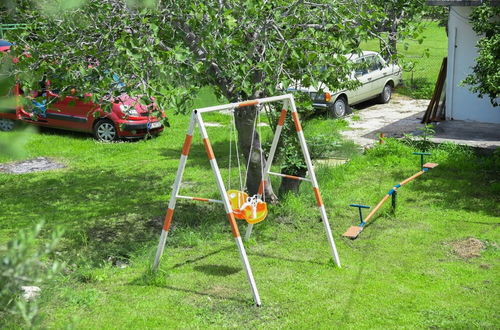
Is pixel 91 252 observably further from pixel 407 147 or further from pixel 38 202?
pixel 407 147

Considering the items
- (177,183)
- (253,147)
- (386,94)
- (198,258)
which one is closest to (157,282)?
(198,258)

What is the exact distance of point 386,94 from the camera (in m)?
20.3

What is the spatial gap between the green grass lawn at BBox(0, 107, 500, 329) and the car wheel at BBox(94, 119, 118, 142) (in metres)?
A: 2.31

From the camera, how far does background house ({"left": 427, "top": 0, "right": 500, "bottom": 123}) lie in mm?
15555

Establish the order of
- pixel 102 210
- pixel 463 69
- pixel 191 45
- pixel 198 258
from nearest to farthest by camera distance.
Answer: pixel 198 258 → pixel 191 45 → pixel 102 210 → pixel 463 69

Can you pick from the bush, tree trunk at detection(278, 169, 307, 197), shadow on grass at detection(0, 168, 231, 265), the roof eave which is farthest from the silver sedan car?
the bush

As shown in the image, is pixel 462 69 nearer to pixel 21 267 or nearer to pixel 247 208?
pixel 247 208

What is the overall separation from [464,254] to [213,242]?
3276mm

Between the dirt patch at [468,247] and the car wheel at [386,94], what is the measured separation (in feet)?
38.5

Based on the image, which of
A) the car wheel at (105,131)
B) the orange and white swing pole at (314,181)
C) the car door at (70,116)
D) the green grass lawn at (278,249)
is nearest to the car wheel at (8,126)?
the green grass lawn at (278,249)

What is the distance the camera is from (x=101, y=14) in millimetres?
8492

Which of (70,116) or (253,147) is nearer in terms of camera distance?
(253,147)

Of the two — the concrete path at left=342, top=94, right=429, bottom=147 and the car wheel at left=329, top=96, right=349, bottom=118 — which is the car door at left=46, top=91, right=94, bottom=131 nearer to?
the concrete path at left=342, top=94, right=429, bottom=147

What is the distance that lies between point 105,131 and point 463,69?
8.77m
